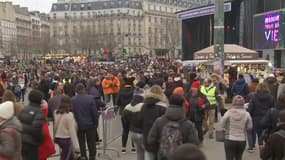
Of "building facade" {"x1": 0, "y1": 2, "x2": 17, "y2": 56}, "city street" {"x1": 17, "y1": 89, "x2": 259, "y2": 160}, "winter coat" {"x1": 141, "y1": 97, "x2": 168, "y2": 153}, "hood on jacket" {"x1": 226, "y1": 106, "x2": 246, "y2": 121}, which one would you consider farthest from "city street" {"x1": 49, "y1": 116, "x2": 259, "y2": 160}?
"building facade" {"x1": 0, "y1": 2, "x2": 17, "y2": 56}

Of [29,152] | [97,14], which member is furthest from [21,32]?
[29,152]

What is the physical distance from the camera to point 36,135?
6910mm

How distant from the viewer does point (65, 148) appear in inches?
327

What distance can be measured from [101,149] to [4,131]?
235 inches

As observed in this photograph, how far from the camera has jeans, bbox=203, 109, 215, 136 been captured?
11.8 metres

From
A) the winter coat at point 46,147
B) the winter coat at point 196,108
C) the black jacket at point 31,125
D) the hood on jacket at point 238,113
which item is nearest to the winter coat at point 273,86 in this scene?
the winter coat at point 196,108

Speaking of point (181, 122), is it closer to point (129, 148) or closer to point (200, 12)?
point (129, 148)

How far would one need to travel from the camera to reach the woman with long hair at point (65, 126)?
26.4ft

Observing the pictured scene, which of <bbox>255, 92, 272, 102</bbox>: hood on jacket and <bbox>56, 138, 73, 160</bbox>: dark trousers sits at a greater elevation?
<bbox>255, 92, 272, 102</bbox>: hood on jacket

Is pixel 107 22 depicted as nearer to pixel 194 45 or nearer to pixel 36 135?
pixel 194 45

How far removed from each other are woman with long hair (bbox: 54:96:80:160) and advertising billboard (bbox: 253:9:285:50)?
27470 millimetres

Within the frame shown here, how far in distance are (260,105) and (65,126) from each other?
385 cm

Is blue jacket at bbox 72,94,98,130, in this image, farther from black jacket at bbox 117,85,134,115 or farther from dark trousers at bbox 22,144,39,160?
black jacket at bbox 117,85,134,115

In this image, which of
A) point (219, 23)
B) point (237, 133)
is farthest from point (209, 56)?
point (237, 133)
